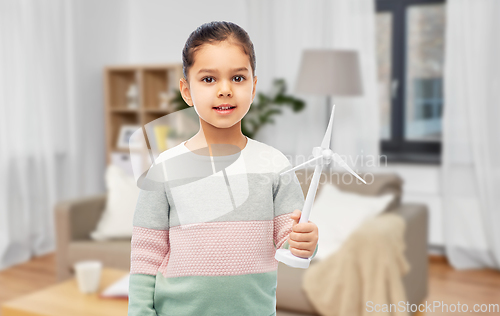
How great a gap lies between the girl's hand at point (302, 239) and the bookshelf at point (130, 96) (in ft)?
8.19

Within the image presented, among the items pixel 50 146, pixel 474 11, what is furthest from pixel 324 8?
pixel 50 146

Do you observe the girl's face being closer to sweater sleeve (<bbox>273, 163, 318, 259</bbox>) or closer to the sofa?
sweater sleeve (<bbox>273, 163, 318, 259</bbox>)

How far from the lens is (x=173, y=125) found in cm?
35

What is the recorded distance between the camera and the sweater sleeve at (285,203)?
0.36 metres

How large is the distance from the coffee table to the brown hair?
3.96 feet

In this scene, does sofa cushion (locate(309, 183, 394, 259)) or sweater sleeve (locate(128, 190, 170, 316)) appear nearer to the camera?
sweater sleeve (locate(128, 190, 170, 316))

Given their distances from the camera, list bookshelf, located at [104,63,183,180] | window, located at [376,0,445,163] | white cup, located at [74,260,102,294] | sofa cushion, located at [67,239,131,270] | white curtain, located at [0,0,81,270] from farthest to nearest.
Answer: bookshelf, located at [104,63,183,180] < window, located at [376,0,445,163] < white curtain, located at [0,0,81,270] < sofa cushion, located at [67,239,131,270] < white cup, located at [74,260,102,294]

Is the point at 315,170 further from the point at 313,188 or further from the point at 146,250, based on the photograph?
the point at 146,250

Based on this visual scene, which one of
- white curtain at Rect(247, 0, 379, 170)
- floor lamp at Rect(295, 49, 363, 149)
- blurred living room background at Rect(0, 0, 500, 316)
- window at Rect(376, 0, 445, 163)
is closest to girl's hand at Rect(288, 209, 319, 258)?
blurred living room background at Rect(0, 0, 500, 316)

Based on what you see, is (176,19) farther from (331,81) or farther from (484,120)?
(484,120)

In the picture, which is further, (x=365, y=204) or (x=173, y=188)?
(x=365, y=204)

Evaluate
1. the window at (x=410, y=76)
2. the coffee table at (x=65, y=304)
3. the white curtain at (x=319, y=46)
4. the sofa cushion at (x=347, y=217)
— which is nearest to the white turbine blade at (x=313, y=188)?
the sofa cushion at (x=347, y=217)

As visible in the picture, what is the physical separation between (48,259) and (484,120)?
2507 mm

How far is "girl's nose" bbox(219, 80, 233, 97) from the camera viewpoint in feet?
1.03
